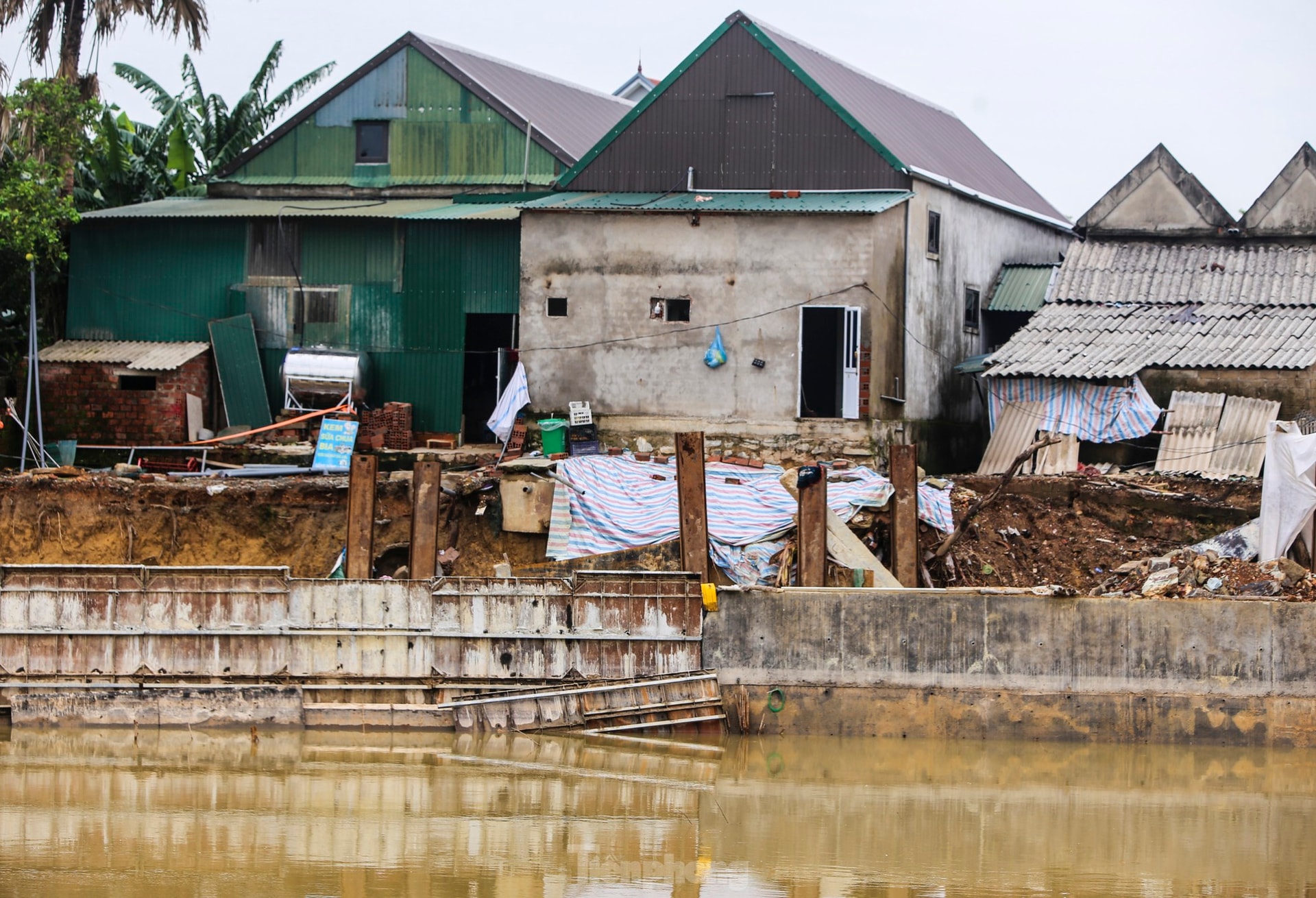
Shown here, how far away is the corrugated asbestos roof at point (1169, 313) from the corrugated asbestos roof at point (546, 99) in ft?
28.6

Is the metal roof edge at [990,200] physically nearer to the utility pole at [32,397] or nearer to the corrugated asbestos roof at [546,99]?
the corrugated asbestos roof at [546,99]

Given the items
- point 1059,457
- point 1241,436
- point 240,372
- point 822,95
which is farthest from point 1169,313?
point 240,372

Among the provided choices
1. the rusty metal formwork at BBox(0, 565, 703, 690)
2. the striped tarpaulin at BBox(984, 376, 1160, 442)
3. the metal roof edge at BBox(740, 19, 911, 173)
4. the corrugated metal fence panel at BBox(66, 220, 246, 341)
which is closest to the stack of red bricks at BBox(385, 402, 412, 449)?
the corrugated metal fence panel at BBox(66, 220, 246, 341)

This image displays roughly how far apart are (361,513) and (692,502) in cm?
385

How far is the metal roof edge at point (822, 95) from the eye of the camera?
78.9 ft

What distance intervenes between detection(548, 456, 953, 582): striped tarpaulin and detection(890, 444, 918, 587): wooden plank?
0.79 metres

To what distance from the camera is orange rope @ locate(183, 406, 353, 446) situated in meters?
24.6

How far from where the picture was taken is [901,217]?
24.2 metres

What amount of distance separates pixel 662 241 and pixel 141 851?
12815mm

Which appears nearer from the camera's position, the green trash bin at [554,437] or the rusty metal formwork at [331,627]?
the rusty metal formwork at [331,627]

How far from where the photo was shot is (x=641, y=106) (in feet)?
81.9

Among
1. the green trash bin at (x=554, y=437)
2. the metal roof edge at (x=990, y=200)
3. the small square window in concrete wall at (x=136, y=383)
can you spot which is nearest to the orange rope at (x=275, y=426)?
the small square window in concrete wall at (x=136, y=383)

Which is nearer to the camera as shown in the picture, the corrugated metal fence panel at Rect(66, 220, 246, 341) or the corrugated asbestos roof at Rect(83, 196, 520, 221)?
the corrugated asbestos roof at Rect(83, 196, 520, 221)

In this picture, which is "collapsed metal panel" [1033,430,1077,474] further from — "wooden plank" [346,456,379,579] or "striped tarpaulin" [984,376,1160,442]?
"wooden plank" [346,456,379,579]
